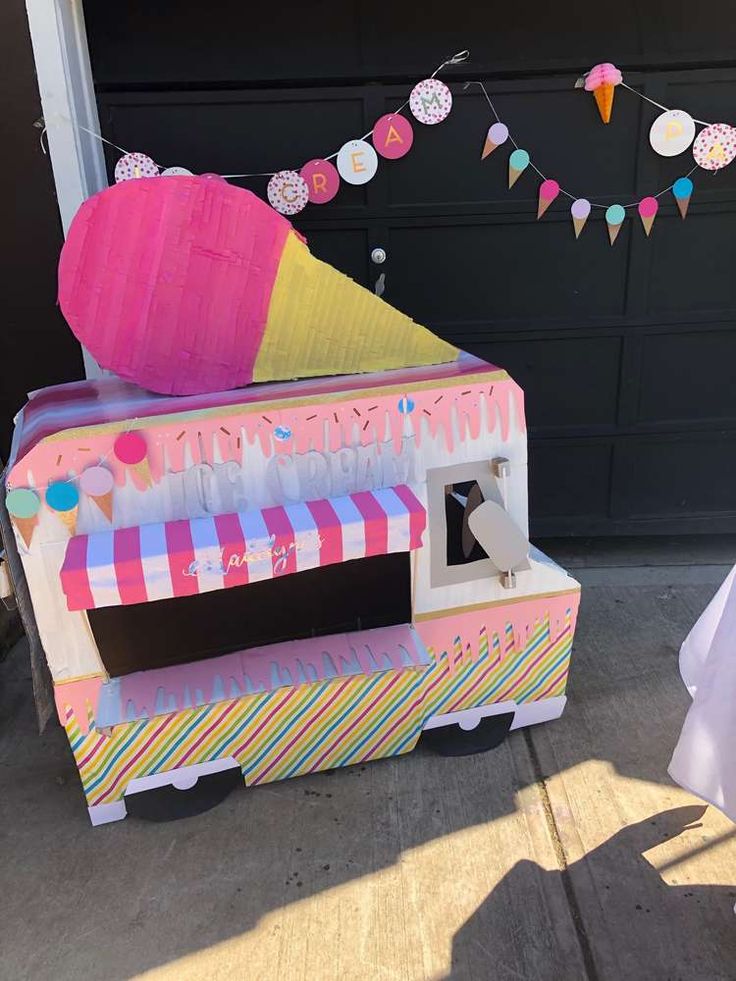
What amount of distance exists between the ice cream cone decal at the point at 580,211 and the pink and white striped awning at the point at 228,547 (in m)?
2.13

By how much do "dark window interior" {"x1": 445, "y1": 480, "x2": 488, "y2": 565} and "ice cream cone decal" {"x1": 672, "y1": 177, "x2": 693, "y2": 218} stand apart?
1973mm

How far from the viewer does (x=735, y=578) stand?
1989 mm

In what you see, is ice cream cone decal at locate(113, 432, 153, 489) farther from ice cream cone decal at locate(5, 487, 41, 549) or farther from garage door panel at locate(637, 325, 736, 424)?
garage door panel at locate(637, 325, 736, 424)

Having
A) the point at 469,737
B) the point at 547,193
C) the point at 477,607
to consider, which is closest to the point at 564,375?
the point at 547,193

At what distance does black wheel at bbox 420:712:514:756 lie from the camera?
2.57 m

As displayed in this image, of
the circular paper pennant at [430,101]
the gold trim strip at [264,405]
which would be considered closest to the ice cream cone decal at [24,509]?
the gold trim strip at [264,405]

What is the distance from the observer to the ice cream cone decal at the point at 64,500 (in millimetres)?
2012

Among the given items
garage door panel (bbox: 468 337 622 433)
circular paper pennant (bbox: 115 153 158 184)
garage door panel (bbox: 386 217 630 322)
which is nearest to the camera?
circular paper pennant (bbox: 115 153 158 184)

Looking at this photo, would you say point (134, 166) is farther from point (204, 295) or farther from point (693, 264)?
point (693, 264)

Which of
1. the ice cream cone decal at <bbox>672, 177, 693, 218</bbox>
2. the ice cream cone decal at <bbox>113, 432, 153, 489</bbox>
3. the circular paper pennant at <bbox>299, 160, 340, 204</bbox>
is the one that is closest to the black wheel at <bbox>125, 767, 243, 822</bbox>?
the ice cream cone decal at <bbox>113, 432, 153, 489</bbox>

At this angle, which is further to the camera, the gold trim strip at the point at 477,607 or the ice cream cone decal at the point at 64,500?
the gold trim strip at the point at 477,607

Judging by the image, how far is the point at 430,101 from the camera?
131 inches

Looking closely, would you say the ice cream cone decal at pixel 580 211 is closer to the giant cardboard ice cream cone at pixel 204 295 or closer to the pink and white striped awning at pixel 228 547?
the giant cardboard ice cream cone at pixel 204 295

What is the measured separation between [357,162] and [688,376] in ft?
6.84
